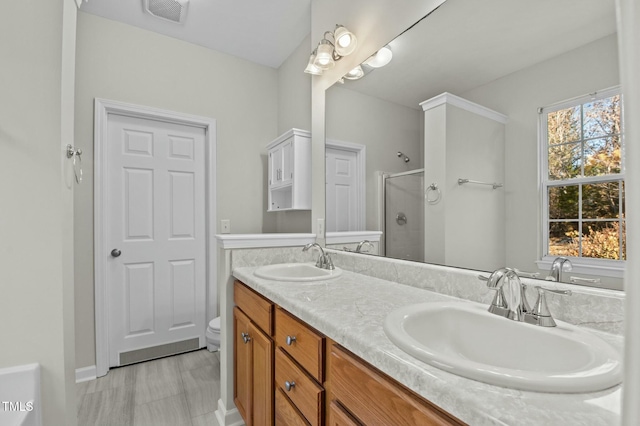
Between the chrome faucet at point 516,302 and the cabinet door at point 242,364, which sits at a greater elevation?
the chrome faucet at point 516,302

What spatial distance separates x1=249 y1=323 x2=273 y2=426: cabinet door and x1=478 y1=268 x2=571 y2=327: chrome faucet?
844mm

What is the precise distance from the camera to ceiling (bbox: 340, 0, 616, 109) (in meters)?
0.85

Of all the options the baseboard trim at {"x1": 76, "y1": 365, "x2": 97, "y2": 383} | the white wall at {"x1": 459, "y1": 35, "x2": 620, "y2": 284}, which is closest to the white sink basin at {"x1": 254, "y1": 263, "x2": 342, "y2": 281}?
the white wall at {"x1": 459, "y1": 35, "x2": 620, "y2": 284}

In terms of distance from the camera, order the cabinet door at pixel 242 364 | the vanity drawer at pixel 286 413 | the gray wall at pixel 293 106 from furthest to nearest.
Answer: the gray wall at pixel 293 106
the cabinet door at pixel 242 364
the vanity drawer at pixel 286 413

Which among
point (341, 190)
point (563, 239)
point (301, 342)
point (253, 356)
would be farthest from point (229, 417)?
point (563, 239)

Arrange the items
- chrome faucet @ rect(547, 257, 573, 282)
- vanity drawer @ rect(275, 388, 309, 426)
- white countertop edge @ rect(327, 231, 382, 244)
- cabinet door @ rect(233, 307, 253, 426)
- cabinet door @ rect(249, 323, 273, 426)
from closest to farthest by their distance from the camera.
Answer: chrome faucet @ rect(547, 257, 573, 282), vanity drawer @ rect(275, 388, 309, 426), cabinet door @ rect(249, 323, 273, 426), cabinet door @ rect(233, 307, 253, 426), white countertop edge @ rect(327, 231, 382, 244)

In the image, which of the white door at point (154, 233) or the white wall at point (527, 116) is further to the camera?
the white door at point (154, 233)

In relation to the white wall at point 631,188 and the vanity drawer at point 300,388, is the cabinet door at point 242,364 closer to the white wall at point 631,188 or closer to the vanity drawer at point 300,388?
the vanity drawer at point 300,388

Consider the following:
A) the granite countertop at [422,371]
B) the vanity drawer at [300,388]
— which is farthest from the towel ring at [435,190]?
the vanity drawer at [300,388]

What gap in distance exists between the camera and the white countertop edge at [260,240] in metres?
1.73

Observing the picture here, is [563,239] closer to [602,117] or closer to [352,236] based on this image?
[602,117]

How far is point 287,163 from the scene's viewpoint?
242 cm

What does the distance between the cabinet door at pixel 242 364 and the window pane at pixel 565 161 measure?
1351mm

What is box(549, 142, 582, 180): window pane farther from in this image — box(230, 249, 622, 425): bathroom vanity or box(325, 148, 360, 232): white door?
box(325, 148, 360, 232): white door
